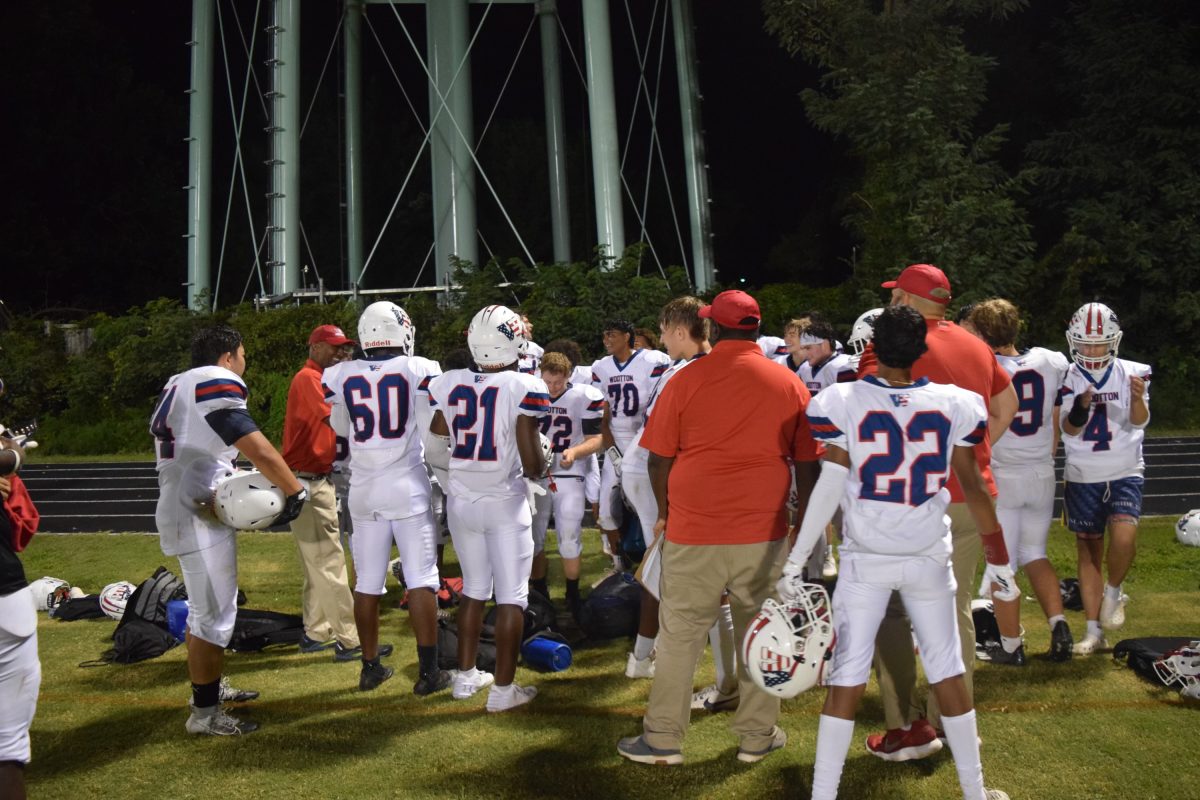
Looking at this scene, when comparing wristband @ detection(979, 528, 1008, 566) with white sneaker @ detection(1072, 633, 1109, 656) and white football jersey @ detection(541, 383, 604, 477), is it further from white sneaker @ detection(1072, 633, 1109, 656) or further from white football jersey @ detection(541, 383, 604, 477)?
white football jersey @ detection(541, 383, 604, 477)

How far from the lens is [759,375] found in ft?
14.6

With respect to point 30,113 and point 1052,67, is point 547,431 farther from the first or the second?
point 30,113

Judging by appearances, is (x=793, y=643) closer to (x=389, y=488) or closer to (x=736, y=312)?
(x=736, y=312)

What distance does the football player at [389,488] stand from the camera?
573cm

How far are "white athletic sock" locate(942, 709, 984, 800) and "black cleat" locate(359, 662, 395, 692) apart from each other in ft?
10.8

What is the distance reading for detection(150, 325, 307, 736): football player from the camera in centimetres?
509

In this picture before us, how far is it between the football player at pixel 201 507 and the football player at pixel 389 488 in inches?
25.6

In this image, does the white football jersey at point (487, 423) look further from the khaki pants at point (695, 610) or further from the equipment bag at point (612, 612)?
the equipment bag at point (612, 612)

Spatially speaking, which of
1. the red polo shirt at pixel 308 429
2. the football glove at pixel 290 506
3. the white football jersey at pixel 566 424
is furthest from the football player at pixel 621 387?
the football glove at pixel 290 506

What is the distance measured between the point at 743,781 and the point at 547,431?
3574mm

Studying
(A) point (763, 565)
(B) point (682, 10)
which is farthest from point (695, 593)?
(B) point (682, 10)

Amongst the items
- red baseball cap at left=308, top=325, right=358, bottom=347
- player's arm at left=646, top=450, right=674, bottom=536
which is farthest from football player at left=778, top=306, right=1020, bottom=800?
red baseball cap at left=308, top=325, right=358, bottom=347

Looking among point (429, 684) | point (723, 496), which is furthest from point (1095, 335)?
point (429, 684)

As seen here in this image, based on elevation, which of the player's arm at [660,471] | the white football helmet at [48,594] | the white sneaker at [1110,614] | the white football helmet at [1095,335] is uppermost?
the white football helmet at [1095,335]
